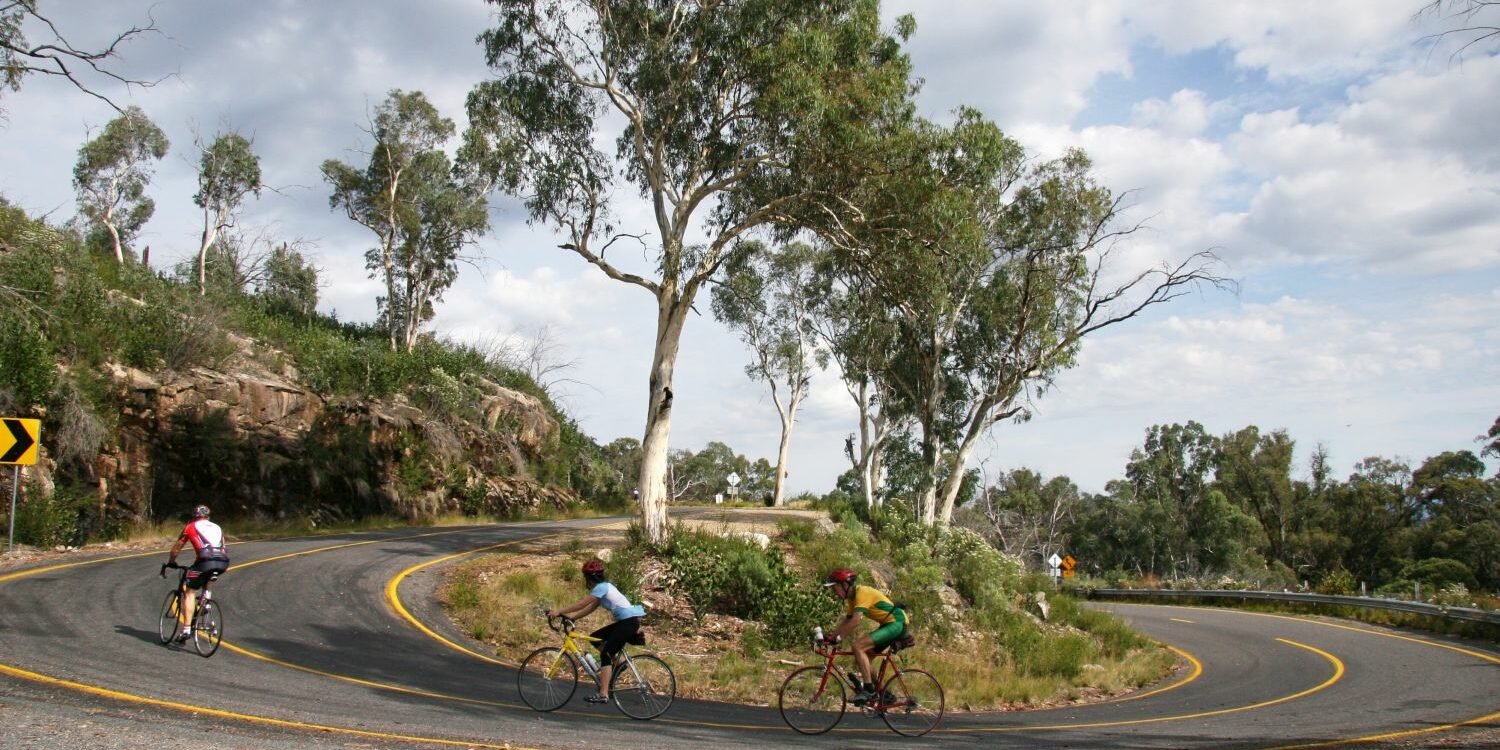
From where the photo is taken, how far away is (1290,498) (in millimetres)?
80938

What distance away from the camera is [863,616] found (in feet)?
38.5

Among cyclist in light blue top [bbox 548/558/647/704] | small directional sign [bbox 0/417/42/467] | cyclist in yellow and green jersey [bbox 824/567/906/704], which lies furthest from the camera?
small directional sign [bbox 0/417/42/467]

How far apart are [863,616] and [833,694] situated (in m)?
1.02

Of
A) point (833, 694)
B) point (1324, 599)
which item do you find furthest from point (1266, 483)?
point (833, 694)

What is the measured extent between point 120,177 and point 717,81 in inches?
1968

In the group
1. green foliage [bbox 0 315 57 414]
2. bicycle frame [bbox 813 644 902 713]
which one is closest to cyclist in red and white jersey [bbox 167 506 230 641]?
bicycle frame [bbox 813 644 902 713]

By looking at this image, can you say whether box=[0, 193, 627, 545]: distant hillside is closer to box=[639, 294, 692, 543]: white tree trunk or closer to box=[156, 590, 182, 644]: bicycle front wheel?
box=[156, 590, 182, 644]: bicycle front wheel

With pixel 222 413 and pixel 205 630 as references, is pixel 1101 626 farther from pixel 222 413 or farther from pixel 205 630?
pixel 222 413

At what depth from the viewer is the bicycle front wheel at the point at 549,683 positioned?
1135cm

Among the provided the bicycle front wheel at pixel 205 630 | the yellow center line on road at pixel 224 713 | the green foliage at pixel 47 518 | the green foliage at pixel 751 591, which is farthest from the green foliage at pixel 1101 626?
the green foliage at pixel 47 518

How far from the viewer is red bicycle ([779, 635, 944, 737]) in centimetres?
1159

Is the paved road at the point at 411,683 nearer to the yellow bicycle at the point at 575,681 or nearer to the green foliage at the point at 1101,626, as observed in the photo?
the yellow bicycle at the point at 575,681

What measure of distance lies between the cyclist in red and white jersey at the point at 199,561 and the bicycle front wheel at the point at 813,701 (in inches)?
313

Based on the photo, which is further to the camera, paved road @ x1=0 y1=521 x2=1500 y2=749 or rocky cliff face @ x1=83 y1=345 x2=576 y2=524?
rocky cliff face @ x1=83 y1=345 x2=576 y2=524
